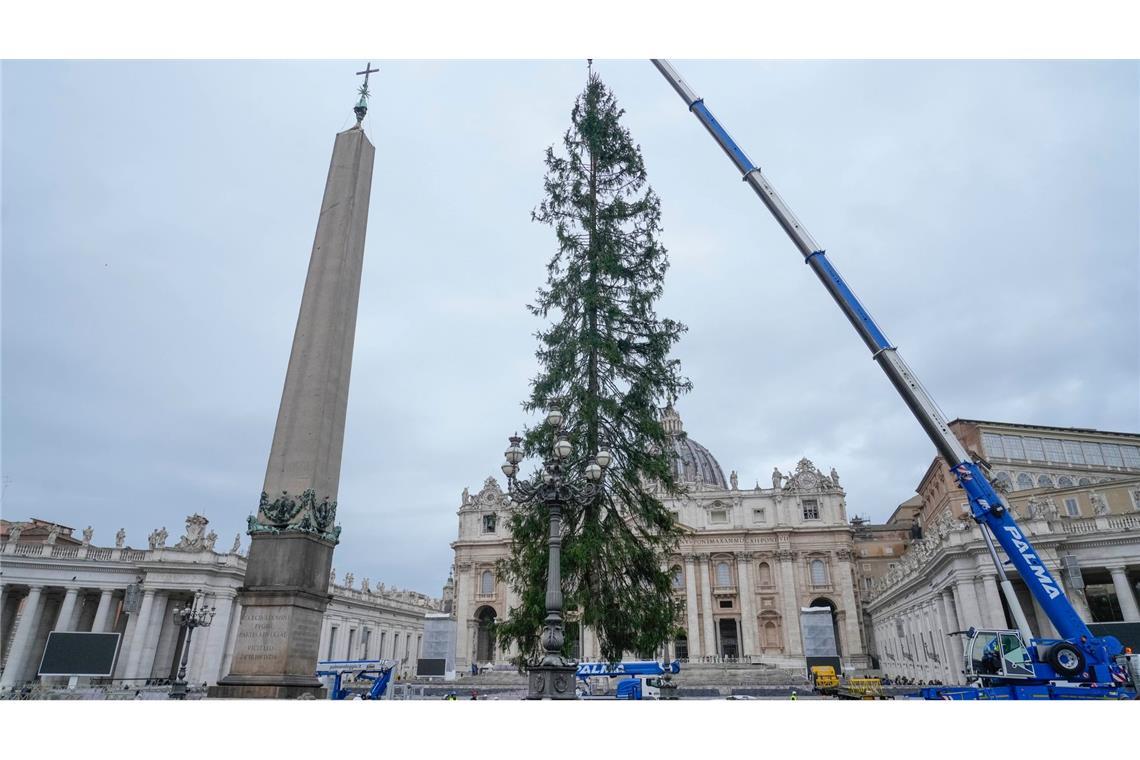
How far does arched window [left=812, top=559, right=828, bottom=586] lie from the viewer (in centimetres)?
6288

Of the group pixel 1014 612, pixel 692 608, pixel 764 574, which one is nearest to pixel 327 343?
pixel 1014 612

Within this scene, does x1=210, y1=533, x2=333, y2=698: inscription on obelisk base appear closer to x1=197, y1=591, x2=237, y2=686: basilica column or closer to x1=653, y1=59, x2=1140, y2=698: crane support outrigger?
x1=653, y1=59, x2=1140, y2=698: crane support outrigger

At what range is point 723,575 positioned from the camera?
65250mm

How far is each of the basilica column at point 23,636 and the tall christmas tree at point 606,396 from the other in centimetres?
3426

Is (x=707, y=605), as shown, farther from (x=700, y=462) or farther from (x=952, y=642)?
(x=952, y=642)

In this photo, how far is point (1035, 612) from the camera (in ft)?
107

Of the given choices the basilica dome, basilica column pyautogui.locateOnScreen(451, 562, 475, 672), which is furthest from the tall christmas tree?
the basilica dome

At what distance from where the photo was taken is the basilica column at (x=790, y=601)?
60250 mm

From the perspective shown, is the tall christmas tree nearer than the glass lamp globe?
No

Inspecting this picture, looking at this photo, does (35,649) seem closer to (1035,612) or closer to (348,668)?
(348,668)

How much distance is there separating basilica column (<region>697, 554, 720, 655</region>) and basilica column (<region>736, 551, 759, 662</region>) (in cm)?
257

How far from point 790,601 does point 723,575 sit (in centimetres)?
635

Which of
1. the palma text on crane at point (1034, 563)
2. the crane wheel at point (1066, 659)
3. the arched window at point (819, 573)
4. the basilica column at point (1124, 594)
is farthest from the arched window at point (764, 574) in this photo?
the crane wheel at point (1066, 659)

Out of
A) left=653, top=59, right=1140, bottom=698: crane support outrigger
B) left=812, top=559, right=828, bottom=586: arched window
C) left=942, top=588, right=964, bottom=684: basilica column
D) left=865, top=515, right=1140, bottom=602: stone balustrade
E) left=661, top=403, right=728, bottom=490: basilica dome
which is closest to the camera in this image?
left=653, top=59, right=1140, bottom=698: crane support outrigger
